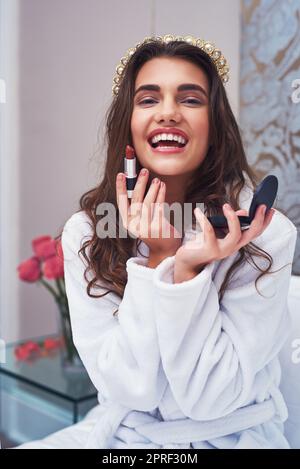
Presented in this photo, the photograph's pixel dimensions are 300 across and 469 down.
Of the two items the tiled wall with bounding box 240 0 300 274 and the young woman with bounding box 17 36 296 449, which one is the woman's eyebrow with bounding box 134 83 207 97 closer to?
the young woman with bounding box 17 36 296 449

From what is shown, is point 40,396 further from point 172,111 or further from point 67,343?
point 172,111

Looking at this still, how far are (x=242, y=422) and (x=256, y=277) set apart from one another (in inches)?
6.1

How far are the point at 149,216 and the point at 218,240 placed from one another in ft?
0.25

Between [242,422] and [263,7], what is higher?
[263,7]

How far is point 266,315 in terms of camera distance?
1.78ft

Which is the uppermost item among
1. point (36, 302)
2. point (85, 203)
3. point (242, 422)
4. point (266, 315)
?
point (85, 203)

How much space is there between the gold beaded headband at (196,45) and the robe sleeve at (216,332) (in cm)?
19

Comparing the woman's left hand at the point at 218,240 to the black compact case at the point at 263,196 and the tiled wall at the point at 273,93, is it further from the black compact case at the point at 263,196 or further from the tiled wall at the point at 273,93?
the tiled wall at the point at 273,93

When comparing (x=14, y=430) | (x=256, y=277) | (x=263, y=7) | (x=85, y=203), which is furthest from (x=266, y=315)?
(x=14, y=430)

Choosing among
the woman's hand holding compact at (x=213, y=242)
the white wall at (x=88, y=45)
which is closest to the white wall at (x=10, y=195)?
the white wall at (x=88, y=45)

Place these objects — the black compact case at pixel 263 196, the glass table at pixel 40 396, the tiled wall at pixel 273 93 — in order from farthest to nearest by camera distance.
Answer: the glass table at pixel 40 396 < the tiled wall at pixel 273 93 < the black compact case at pixel 263 196

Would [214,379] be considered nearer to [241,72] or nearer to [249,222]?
[249,222]

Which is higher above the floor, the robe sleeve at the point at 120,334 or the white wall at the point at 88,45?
the white wall at the point at 88,45

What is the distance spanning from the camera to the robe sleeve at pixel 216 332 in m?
0.49
